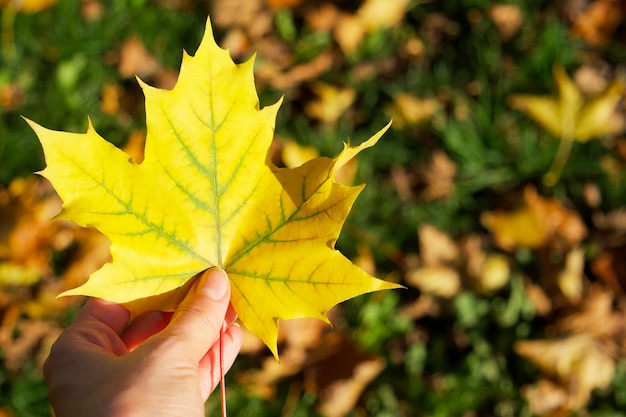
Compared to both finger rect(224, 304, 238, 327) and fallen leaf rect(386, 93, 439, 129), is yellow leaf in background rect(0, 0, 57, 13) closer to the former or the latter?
fallen leaf rect(386, 93, 439, 129)

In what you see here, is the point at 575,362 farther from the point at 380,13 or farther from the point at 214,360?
the point at 380,13

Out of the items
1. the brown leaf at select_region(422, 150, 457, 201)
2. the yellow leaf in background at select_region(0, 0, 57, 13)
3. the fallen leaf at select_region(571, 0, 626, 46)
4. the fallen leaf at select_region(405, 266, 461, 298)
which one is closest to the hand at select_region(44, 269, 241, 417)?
the fallen leaf at select_region(405, 266, 461, 298)

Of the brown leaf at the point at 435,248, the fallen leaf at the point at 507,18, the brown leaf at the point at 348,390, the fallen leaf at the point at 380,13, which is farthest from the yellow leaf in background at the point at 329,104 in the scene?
the brown leaf at the point at 348,390

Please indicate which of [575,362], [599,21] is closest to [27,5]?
[599,21]

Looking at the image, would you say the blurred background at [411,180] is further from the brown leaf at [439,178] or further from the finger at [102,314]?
the finger at [102,314]

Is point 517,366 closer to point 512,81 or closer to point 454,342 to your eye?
point 454,342

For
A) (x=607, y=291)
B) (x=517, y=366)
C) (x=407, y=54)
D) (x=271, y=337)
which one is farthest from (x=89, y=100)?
(x=607, y=291)

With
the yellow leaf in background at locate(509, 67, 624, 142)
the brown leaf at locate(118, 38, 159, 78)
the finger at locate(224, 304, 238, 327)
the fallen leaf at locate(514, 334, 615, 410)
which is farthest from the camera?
the brown leaf at locate(118, 38, 159, 78)
